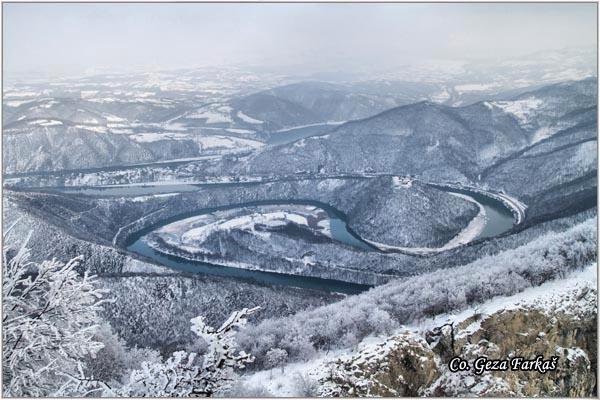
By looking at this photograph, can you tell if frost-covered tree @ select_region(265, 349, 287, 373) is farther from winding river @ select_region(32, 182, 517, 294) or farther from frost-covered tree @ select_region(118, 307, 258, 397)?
winding river @ select_region(32, 182, 517, 294)

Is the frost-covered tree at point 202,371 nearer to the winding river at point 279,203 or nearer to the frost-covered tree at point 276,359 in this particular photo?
the frost-covered tree at point 276,359

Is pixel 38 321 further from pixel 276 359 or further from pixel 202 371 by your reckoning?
pixel 276 359

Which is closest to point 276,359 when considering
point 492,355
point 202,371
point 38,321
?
point 492,355

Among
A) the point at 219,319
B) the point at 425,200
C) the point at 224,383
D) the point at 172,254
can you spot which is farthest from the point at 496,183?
the point at 224,383

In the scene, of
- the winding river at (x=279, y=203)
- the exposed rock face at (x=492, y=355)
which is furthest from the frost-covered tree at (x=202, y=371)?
the winding river at (x=279, y=203)

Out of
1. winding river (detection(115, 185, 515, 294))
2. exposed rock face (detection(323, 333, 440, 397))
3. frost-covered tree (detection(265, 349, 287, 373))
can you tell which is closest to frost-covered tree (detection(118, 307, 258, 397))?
exposed rock face (detection(323, 333, 440, 397))

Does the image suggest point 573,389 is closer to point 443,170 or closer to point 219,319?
point 219,319
